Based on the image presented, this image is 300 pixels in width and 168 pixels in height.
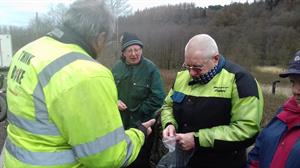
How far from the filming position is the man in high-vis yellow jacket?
1.89 meters

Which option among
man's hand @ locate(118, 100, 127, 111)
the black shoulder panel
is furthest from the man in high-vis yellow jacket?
man's hand @ locate(118, 100, 127, 111)

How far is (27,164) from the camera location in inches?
79.0

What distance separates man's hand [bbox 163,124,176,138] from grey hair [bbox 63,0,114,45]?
3.24 feet

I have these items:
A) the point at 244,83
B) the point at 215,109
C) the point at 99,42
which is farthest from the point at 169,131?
the point at 99,42

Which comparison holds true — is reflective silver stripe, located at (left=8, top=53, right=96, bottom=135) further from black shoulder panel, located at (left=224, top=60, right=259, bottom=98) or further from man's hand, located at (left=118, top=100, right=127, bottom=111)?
man's hand, located at (left=118, top=100, right=127, bottom=111)

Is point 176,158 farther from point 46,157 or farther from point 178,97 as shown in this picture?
point 46,157

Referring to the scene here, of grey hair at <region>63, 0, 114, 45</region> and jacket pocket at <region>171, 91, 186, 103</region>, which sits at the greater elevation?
grey hair at <region>63, 0, 114, 45</region>

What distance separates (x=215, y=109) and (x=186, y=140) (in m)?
0.28

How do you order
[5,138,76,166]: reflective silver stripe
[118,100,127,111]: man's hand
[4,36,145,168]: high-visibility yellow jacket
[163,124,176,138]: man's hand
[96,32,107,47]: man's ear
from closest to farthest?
1. [4,36,145,168]: high-visibility yellow jacket
2. [5,138,76,166]: reflective silver stripe
3. [96,32,107,47]: man's ear
4. [163,124,176,138]: man's hand
5. [118,100,127,111]: man's hand

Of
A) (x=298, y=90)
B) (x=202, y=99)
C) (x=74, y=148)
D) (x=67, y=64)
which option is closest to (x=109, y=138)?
(x=74, y=148)

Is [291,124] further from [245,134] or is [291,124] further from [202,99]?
[202,99]

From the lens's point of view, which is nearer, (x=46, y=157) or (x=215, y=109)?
(x=46, y=157)

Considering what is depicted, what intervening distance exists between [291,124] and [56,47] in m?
1.37

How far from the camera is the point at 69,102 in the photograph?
1.87m
